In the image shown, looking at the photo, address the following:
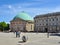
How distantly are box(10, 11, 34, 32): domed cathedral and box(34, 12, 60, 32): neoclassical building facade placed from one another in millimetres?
8876

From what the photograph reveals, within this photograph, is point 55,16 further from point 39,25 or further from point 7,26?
point 7,26

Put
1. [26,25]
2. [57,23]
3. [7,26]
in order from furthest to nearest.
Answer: [7,26] < [26,25] < [57,23]

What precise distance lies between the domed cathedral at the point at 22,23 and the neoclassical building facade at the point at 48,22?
29.1 feet

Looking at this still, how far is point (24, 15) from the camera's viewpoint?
12481 cm

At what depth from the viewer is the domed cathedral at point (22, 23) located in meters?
119

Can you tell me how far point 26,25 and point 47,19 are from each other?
733 inches

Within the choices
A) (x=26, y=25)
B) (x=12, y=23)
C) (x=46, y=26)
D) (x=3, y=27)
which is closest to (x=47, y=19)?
(x=46, y=26)

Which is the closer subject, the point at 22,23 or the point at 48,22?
the point at 48,22

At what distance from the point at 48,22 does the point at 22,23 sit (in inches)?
846

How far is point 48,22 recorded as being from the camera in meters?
105

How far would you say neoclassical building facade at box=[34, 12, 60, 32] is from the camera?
3991 inches

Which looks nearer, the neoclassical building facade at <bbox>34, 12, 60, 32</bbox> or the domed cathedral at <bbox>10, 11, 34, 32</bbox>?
the neoclassical building facade at <bbox>34, 12, 60, 32</bbox>

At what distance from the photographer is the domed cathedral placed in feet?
390

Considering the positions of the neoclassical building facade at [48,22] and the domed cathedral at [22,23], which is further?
the domed cathedral at [22,23]
